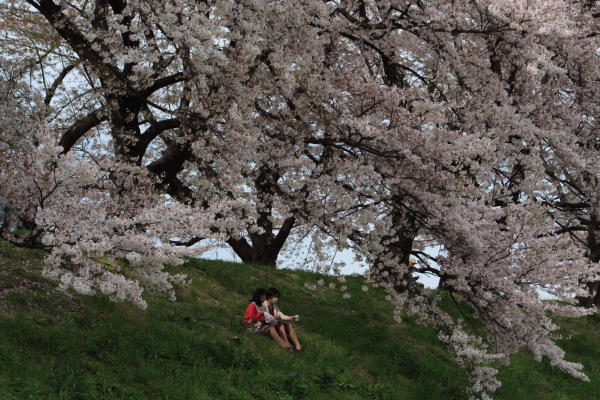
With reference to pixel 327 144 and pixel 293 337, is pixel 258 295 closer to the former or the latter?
pixel 293 337

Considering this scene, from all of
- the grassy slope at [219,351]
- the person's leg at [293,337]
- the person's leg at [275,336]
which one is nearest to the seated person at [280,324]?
the person's leg at [293,337]

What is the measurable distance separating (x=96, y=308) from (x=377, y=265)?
5629mm

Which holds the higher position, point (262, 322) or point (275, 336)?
point (262, 322)

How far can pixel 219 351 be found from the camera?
12.4 meters

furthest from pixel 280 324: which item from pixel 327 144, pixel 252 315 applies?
pixel 327 144

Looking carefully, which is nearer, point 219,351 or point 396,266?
point 219,351

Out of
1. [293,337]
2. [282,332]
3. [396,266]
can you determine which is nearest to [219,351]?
[282,332]

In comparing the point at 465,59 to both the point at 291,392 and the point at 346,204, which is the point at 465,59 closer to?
the point at 346,204

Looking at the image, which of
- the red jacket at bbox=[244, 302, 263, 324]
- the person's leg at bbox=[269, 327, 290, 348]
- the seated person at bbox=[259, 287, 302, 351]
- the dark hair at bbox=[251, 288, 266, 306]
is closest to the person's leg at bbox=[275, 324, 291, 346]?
the seated person at bbox=[259, 287, 302, 351]

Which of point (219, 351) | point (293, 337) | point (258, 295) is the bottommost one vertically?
point (219, 351)

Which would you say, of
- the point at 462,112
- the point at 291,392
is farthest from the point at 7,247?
the point at 462,112

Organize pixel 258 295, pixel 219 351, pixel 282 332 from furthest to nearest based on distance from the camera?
pixel 258 295, pixel 282 332, pixel 219 351

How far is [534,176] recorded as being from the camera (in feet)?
60.8

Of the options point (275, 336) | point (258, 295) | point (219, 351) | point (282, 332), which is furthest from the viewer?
point (258, 295)
